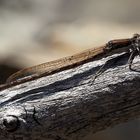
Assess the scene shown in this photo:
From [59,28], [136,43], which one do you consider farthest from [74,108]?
[59,28]

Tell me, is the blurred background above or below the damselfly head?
above

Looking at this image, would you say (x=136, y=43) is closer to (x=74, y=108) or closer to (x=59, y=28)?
(x=74, y=108)

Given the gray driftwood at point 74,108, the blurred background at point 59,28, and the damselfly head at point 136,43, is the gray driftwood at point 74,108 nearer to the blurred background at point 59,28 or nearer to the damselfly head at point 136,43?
the damselfly head at point 136,43

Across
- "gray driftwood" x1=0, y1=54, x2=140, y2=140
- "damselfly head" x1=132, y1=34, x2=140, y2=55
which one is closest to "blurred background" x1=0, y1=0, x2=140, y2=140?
"damselfly head" x1=132, y1=34, x2=140, y2=55

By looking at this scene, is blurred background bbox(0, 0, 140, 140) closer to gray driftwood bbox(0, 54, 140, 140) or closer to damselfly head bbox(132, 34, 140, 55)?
damselfly head bbox(132, 34, 140, 55)

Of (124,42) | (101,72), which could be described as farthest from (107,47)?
(101,72)

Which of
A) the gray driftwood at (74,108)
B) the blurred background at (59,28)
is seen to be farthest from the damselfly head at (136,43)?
the blurred background at (59,28)
